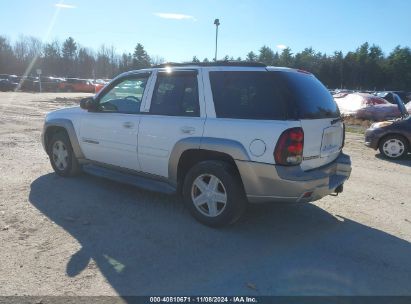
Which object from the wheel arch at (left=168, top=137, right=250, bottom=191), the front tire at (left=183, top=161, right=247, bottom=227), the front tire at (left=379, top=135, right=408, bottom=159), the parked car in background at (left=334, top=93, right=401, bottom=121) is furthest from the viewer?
the parked car in background at (left=334, top=93, right=401, bottom=121)

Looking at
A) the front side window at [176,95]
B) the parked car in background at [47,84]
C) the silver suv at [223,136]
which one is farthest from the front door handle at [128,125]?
the parked car in background at [47,84]

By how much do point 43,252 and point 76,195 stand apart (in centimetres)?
183

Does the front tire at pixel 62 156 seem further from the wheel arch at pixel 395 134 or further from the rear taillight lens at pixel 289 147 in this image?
the wheel arch at pixel 395 134

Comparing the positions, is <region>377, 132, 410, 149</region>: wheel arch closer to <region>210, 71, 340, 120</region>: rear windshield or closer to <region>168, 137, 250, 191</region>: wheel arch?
<region>210, 71, 340, 120</region>: rear windshield

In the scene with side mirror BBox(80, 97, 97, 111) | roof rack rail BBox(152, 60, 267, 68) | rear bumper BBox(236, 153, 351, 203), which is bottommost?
rear bumper BBox(236, 153, 351, 203)

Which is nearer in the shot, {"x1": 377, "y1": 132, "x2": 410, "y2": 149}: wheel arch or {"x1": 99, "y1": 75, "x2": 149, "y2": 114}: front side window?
{"x1": 99, "y1": 75, "x2": 149, "y2": 114}: front side window

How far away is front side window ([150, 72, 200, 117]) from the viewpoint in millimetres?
4930

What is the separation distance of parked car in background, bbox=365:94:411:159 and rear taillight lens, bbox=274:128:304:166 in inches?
271

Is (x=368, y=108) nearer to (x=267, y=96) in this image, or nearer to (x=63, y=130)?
(x=63, y=130)

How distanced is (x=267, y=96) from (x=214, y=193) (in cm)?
128

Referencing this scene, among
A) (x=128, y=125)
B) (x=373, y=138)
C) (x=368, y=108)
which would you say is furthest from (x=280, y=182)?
(x=368, y=108)

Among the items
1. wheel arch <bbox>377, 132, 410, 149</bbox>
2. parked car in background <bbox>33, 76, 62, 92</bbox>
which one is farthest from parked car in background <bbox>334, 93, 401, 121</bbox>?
parked car in background <bbox>33, 76, 62, 92</bbox>

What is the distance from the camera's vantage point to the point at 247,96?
14.9 ft

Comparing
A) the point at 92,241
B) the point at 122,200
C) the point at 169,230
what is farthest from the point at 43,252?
the point at 122,200
